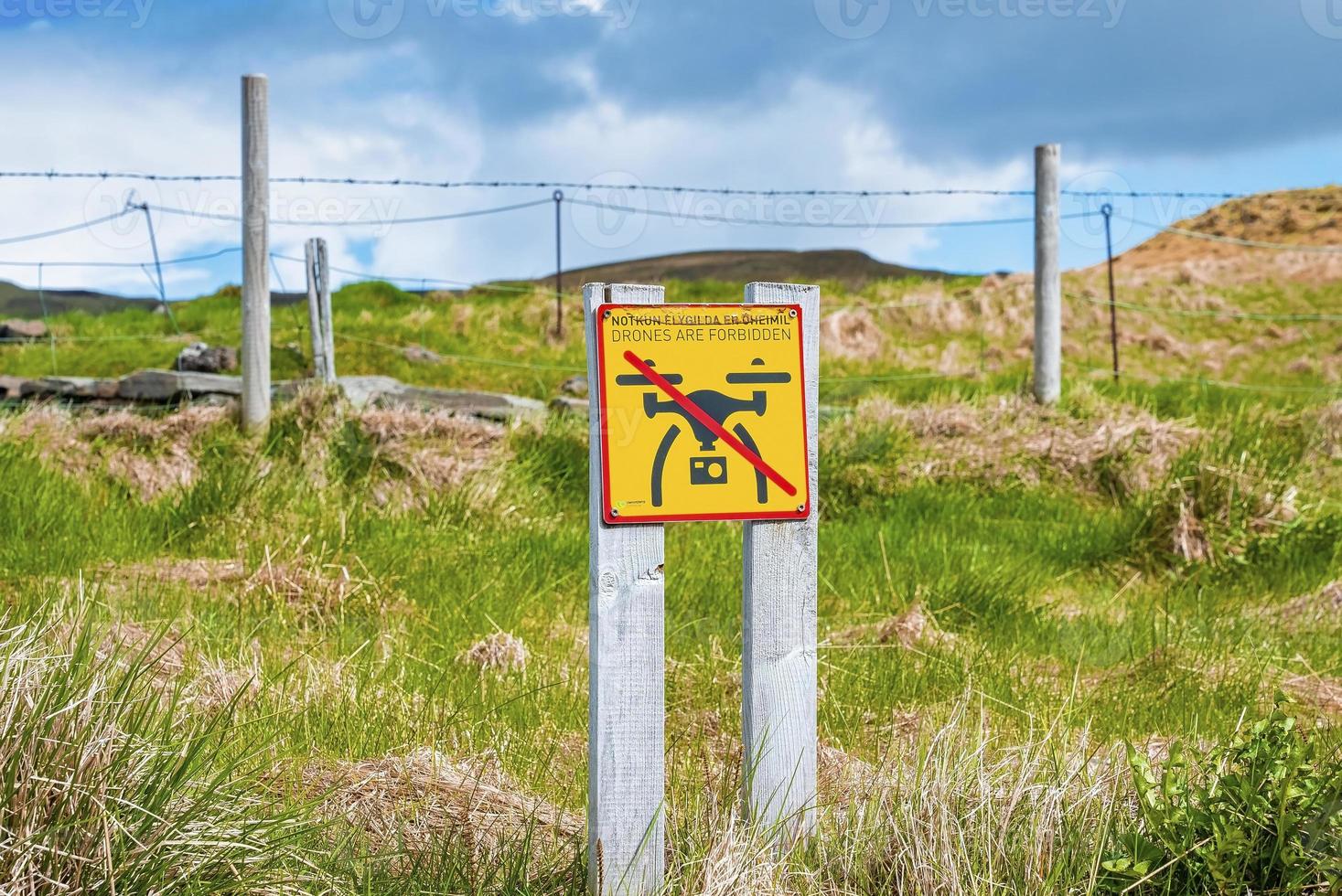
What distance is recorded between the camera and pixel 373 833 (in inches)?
114

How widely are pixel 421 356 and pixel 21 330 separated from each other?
550cm

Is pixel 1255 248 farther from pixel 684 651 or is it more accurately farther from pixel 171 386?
pixel 684 651

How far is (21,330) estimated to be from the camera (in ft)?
44.7

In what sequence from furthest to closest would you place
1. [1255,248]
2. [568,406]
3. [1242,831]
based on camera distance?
[1255,248], [568,406], [1242,831]

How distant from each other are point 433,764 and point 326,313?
6.33 meters

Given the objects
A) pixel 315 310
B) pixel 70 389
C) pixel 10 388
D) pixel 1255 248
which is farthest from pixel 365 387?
pixel 1255 248

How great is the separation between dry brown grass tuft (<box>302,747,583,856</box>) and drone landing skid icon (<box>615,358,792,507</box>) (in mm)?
888

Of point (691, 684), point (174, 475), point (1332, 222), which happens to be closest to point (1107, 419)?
point (691, 684)

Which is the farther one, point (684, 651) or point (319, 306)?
point (319, 306)

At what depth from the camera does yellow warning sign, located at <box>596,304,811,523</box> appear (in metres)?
2.62

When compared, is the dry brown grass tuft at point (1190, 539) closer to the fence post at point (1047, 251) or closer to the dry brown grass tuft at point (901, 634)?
the dry brown grass tuft at point (901, 634)

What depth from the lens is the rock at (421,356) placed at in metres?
11.5

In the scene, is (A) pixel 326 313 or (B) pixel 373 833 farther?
(A) pixel 326 313

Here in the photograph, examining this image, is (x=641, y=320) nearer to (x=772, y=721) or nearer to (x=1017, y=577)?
(x=772, y=721)
